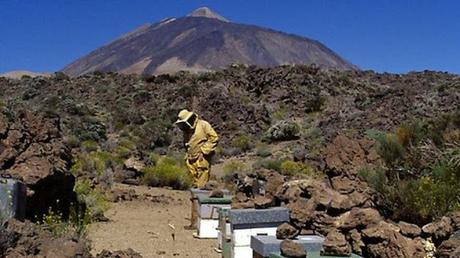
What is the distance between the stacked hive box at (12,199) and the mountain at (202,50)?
118m

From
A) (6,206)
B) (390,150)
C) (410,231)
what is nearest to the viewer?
(410,231)

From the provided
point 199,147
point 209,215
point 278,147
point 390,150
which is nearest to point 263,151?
point 278,147

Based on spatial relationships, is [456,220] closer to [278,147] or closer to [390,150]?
[390,150]

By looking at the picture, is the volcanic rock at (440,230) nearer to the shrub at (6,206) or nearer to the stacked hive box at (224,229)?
the stacked hive box at (224,229)

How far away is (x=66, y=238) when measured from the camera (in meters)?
7.44

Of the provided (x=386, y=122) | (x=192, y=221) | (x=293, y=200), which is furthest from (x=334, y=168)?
(x=386, y=122)

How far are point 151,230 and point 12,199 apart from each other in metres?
3.97

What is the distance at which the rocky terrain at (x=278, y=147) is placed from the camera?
26.9 feet

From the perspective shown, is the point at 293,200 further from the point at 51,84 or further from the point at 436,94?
the point at 51,84

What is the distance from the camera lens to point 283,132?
3089cm

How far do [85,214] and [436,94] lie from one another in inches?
1048

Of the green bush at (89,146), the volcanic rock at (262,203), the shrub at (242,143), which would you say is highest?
the shrub at (242,143)

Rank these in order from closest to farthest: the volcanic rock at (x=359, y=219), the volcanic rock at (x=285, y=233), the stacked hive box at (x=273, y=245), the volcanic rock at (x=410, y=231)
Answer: the stacked hive box at (x=273, y=245) < the volcanic rock at (x=285, y=233) < the volcanic rock at (x=410, y=231) < the volcanic rock at (x=359, y=219)

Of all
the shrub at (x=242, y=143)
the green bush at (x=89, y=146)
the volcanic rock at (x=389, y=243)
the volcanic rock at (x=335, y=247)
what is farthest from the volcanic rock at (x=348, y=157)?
the shrub at (x=242, y=143)
